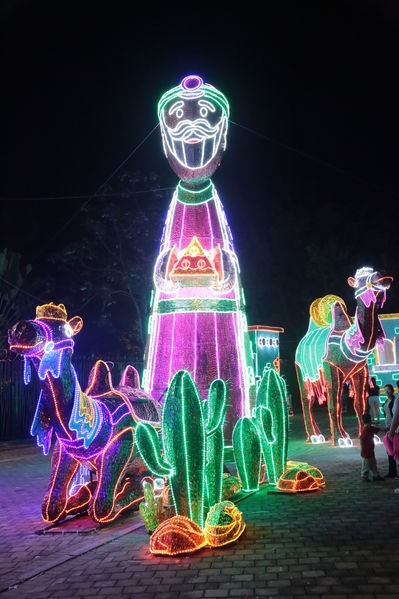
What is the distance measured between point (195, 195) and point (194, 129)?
1.19m

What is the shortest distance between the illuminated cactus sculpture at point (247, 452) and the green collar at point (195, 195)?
4493mm

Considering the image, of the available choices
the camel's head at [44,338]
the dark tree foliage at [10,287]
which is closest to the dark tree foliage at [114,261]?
the dark tree foliage at [10,287]

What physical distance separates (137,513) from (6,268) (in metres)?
13.6

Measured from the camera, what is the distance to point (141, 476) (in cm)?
750

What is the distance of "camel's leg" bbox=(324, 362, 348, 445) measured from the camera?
42.2 feet

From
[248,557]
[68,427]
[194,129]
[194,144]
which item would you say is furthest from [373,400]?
[248,557]

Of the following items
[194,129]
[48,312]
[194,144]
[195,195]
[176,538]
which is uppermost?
[194,129]

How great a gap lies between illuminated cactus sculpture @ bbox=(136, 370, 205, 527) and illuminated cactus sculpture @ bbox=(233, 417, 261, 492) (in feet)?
6.76

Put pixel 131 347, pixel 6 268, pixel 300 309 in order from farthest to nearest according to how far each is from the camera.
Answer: pixel 300 309 < pixel 131 347 < pixel 6 268

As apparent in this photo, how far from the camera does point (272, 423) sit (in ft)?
27.2

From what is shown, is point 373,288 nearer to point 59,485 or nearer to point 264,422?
point 264,422

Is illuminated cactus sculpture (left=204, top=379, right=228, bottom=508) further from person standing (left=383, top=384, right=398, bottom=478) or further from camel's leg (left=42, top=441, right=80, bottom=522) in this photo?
person standing (left=383, top=384, right=398, bottom=478)

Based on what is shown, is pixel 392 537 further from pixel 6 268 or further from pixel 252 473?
pixel 6 268

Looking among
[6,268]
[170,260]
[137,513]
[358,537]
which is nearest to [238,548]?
[358,537]
